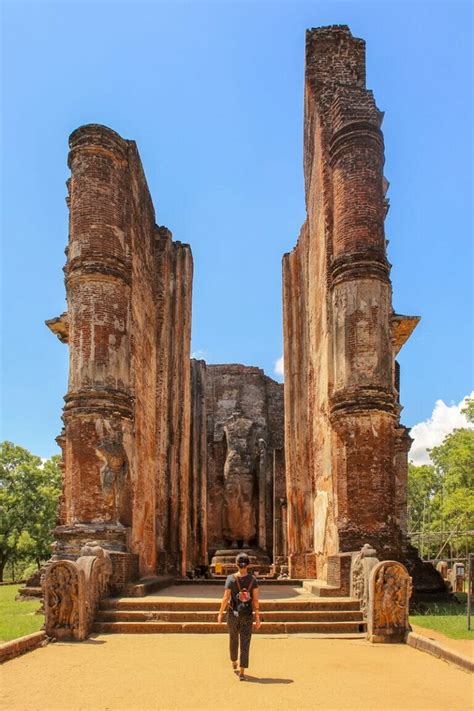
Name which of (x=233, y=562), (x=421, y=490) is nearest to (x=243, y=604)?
(x=233, y=562)

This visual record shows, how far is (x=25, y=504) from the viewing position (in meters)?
33.4

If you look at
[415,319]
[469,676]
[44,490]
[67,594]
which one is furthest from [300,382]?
[44,490]

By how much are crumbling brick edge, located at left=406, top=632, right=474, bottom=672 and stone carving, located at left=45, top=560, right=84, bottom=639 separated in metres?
4.03

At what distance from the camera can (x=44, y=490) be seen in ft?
109

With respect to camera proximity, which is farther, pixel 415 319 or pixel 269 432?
pixel 269 432

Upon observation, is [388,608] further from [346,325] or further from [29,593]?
[29,593]

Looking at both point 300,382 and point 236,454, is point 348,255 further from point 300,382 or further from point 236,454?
point 236,454

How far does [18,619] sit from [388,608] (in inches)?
222

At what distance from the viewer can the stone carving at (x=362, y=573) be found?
9.54 meters

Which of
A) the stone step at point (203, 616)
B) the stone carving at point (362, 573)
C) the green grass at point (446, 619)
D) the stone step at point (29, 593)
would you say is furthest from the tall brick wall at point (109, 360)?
the green grass at point (446, 619)

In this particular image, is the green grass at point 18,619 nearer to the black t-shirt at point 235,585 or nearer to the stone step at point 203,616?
the stone step at point 203,616

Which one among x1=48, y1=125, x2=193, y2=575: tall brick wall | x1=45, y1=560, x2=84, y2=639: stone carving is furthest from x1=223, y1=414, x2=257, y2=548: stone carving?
x1=45, y1=560, x2=84, y2=639: stone carving

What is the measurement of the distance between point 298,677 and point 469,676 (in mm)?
1611

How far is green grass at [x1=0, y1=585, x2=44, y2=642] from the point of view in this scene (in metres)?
9.08
